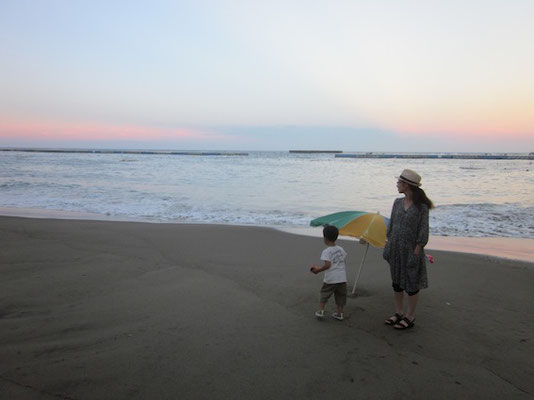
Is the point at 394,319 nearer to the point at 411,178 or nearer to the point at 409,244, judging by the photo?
the point at 409,244

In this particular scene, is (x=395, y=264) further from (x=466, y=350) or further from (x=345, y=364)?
(x=345, y=364)

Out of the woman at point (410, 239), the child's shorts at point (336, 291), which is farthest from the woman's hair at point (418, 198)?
the child's shorts at point (336, 291)

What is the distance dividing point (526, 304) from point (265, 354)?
3969mm

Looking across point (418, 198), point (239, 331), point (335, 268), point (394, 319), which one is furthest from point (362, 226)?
point (239, 331)

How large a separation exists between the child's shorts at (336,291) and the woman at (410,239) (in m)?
0.61

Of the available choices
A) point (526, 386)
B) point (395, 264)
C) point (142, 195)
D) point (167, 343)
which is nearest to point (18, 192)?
point (142, 195)

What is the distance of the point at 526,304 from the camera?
5.17 m

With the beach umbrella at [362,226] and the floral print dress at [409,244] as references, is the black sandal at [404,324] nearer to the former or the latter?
the floral print dress at [409,244]

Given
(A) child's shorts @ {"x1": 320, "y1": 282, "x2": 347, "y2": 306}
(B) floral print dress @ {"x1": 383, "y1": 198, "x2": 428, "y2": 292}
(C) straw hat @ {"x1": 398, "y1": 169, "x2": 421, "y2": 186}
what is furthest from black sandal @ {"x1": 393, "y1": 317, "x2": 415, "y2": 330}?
(C) straw hat @ {"x1": 398, "y1": 169, "x2": 421, "y2": 186}

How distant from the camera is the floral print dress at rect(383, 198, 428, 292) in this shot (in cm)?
408

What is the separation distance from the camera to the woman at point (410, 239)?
407 centimetres

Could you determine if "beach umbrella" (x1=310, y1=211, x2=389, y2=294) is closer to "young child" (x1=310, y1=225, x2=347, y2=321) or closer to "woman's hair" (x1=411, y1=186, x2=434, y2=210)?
"young child" (x1=310, y1=225, x2=347, y2=321)

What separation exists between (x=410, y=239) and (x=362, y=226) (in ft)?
2.69

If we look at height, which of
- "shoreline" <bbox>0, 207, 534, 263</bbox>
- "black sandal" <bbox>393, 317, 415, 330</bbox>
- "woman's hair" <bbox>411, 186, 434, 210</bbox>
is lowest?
"shoreline" <bbox>0, 207, 534, 263</bbox>
